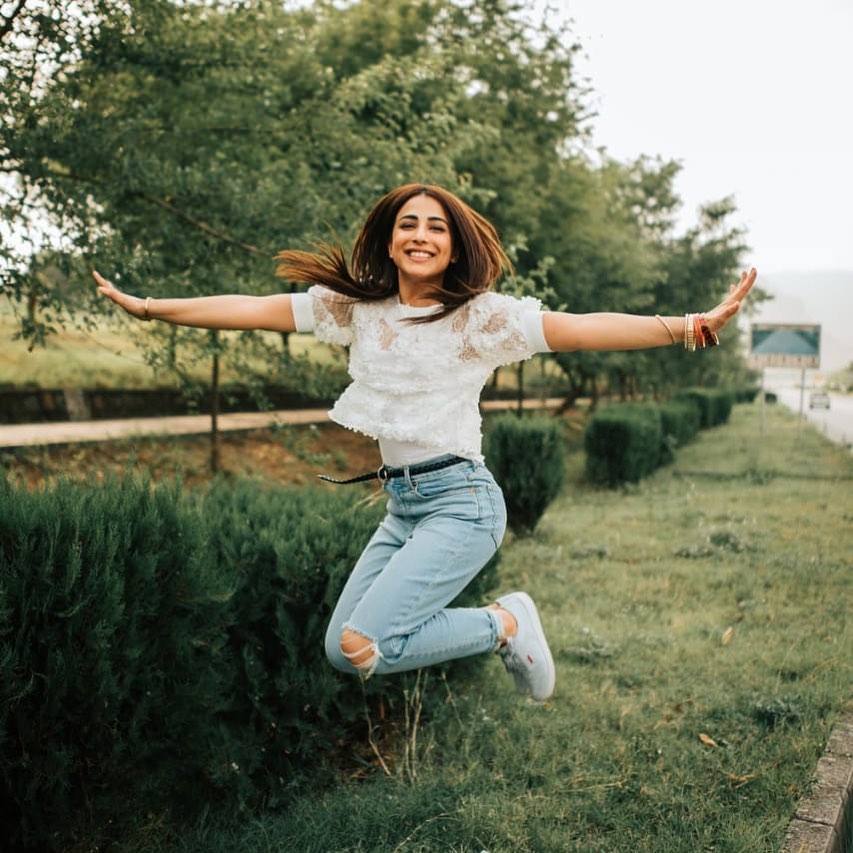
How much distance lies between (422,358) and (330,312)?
47 cm

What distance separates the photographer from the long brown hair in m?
3.20

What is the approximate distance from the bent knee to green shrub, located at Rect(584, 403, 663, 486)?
12563mm

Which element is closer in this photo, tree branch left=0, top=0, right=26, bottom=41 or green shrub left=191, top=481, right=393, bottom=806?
green shrub left=191, top=481, right=393, bottom=806

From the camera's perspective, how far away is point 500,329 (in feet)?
10.1

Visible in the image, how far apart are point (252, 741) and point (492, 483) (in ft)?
5.85

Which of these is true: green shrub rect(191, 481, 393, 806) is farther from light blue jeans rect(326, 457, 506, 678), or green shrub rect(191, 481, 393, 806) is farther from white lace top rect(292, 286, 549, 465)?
white lace top rect(292, 286, 549, 465)

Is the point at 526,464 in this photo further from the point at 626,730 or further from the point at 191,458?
the point at 191,458

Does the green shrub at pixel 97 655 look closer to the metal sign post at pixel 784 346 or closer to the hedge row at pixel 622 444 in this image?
the hedge row at pixel 622 444

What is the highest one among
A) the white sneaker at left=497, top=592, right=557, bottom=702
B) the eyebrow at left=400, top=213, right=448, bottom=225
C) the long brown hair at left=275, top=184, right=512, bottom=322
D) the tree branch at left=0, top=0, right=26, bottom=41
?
the tree branch at left=0, top=0, right=26, bottom=41

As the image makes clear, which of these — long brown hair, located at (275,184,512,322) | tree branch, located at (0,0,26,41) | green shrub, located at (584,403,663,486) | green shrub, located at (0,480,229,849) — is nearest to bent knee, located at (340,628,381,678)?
green shrub, located at (0,480,229,849)

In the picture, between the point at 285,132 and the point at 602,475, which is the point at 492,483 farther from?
the point at 602,475

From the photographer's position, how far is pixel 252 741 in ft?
12.9

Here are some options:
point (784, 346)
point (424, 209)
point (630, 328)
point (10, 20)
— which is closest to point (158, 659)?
point (424, 209)

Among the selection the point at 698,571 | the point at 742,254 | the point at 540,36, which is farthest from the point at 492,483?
the point at 742,254
